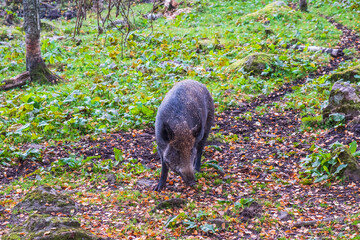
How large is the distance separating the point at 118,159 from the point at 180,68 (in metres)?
5.49

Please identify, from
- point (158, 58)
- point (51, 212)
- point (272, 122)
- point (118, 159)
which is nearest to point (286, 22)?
point (158, 58)

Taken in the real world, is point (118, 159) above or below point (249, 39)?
below

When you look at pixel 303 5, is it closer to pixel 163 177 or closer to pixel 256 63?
pixel 256 63

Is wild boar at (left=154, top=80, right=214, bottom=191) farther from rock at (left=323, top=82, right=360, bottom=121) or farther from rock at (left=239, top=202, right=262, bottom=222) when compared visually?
rock at (left=323, top=82, right=360, bottom=121)

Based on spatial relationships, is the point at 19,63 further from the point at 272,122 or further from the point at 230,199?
the point at 230,199

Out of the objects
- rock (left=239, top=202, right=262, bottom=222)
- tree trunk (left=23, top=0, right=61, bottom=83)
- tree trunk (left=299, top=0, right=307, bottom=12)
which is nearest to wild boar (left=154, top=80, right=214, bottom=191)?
rock (left=239, top=202, right=262, bottom=222)

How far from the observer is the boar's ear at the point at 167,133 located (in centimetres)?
552

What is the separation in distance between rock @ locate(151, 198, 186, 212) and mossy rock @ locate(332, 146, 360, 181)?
8.73 feet

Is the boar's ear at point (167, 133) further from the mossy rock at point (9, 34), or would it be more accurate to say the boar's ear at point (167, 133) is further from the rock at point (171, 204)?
the mossy rock at point (9, 34)

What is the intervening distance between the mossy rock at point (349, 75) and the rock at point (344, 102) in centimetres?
147

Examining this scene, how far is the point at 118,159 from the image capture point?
6.93 meters

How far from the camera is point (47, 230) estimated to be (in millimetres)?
3795

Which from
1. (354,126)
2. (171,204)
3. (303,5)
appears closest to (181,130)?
(171,204)

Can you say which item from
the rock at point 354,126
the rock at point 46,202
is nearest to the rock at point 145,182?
the rock at point 46,202
